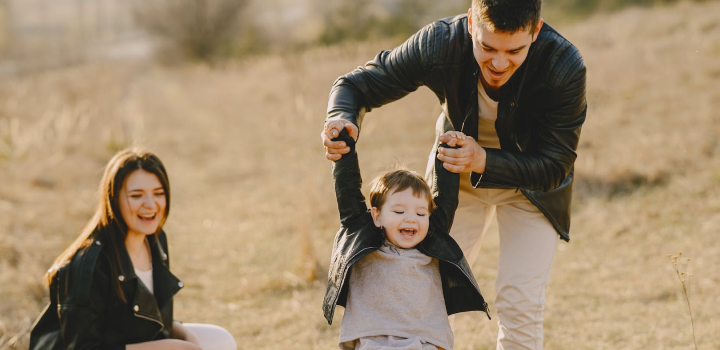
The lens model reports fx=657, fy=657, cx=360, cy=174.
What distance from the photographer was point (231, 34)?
29125 mm

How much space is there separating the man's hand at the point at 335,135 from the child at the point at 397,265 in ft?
0.11

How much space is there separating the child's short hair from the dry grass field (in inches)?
74.0

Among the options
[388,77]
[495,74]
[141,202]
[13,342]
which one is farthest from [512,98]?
[13,342]

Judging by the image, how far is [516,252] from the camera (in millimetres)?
3156

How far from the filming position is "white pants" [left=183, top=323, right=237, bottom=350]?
3.62m

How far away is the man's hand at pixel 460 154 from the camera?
266 centimetres

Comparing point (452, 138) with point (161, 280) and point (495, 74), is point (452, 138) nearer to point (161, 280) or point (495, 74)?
point (495, 74)

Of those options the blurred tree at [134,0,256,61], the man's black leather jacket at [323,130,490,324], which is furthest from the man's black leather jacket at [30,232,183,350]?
the blurred tree at [134,0,256,61]

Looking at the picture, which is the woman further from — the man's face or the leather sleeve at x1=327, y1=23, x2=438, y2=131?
the man's face

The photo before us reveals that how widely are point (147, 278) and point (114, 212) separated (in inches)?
15.7

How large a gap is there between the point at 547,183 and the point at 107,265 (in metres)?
2.07

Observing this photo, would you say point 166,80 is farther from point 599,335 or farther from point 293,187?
point 599,335

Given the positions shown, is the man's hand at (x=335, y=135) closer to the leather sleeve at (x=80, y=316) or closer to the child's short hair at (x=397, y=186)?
the child's short hair at (x=397, y=186)

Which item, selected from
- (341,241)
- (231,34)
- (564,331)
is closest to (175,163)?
(564,331)
